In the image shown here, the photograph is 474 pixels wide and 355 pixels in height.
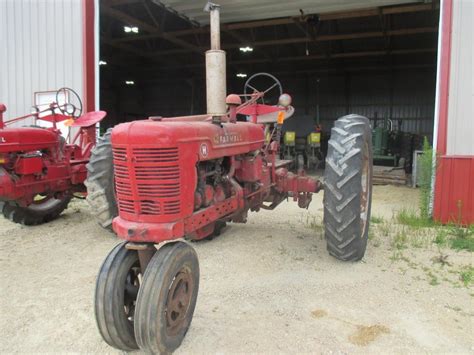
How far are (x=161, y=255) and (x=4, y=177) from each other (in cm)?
322

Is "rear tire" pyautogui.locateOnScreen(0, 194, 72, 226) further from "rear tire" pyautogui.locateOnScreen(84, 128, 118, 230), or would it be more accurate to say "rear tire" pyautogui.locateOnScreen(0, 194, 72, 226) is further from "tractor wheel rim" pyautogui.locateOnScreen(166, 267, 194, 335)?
"tractor wheel rim" pyautogui.locateOnScreen(166, 267, 194, 335)

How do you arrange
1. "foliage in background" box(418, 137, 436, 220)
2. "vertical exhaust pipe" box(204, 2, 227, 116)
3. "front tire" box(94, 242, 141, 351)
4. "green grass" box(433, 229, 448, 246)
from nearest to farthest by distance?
"front tire" box(94, 242, 141, 351) < "vertical exhaust pipe" box(204, 2, 227, 116) < "green grass" box(433, 229, 448, 246) < "foliage in background" box(418, 137, 436, 220)

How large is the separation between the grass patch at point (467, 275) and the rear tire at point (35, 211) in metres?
4.66

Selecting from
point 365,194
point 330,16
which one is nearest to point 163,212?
point 365,194

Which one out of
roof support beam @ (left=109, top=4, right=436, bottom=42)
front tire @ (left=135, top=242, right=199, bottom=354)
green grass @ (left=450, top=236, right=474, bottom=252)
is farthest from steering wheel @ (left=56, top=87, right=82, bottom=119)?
roof support beam @ (left=109, top=4, right=436, bottom=42)

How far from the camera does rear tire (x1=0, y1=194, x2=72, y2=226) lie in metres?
5.22

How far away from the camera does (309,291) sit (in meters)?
3.26

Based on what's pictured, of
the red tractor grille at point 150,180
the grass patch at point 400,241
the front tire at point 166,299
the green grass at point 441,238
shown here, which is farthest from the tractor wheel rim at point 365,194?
the red tractor grille at point 150,180

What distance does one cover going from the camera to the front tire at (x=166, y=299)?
217cm

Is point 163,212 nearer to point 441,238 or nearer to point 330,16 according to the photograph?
point 441,238

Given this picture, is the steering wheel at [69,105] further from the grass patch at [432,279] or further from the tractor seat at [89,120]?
the grass patch at [432,279]

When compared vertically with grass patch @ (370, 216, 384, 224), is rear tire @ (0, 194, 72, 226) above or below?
above

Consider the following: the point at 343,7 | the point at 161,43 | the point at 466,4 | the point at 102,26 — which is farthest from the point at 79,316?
the point at 161,43

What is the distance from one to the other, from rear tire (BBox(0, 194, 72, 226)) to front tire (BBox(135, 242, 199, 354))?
3584 millimetres
